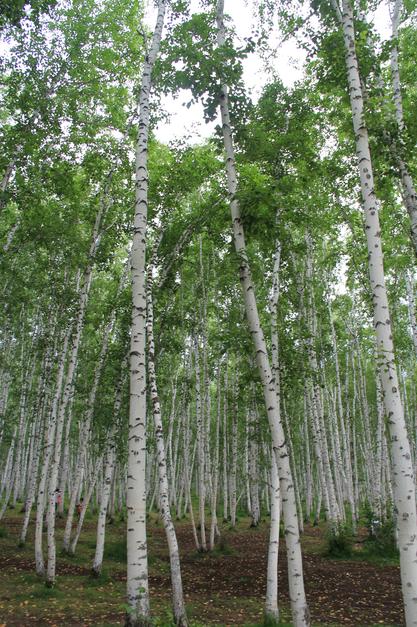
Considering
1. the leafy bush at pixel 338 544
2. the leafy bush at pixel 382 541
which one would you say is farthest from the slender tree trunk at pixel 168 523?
the leafy bush at pixel 382 541

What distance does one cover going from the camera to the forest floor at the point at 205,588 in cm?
815

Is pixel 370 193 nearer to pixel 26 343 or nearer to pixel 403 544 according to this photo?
pixel 403 544

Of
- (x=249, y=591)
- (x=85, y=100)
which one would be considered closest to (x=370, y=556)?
(x=249, y=591)

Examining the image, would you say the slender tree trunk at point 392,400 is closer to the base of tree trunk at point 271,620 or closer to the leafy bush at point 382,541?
the base of tree trunk at point 271,620

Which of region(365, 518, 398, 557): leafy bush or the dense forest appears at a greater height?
the dense forest

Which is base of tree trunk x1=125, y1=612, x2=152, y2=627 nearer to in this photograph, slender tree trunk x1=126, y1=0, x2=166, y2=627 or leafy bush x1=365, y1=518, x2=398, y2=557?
slender tree trunk x1=126, y1=0, x2=166, y2=627

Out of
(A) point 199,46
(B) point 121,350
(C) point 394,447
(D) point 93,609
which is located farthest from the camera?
(B) point 121,350

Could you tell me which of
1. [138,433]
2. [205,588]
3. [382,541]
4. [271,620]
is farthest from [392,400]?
[382,541]

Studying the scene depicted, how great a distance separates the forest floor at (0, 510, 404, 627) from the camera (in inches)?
321

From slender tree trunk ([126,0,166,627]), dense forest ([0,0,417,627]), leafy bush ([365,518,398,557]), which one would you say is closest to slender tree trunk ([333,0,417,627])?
dense forest ([0,0,417,627])

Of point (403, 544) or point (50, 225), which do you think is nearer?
point (403, 544)

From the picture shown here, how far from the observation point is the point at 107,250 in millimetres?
12711

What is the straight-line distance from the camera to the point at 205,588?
35.1 ft

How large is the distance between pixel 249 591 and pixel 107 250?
9.48 metres
